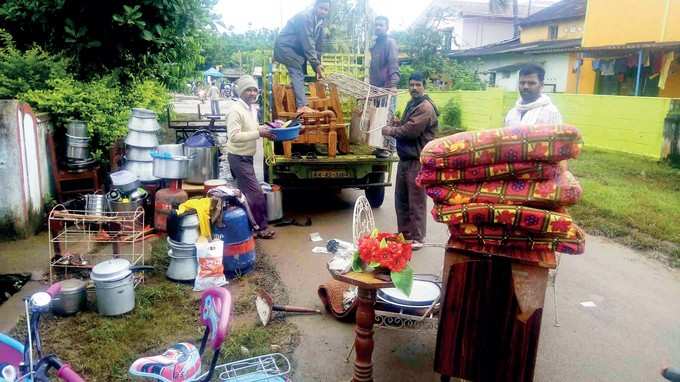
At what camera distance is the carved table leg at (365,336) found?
3.02 metres

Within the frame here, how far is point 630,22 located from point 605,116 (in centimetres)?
607

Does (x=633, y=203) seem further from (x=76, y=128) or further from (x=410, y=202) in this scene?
(x=76, y=128)

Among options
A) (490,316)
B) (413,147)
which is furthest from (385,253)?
(413,147)

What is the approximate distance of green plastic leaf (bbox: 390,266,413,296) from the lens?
287 cm

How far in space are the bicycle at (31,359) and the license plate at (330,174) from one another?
427 cm

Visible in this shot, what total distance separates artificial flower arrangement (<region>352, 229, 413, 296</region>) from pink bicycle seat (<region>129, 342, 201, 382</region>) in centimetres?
105

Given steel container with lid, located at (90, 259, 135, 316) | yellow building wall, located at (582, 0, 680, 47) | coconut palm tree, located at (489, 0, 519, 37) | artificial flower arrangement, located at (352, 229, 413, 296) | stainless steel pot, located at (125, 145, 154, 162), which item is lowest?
steel container with lid, located at (90, 259, 135, 316)

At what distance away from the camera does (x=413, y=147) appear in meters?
5.41

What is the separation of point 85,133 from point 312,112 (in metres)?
2.96

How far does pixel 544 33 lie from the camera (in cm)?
2630

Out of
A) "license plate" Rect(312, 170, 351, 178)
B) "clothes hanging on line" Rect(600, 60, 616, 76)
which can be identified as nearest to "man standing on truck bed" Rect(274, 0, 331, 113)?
"license plate" Rect(312, 170, 351, 178)

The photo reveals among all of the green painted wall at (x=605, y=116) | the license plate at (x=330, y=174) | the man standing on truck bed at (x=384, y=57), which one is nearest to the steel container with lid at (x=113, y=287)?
the license plate at (x=330, y=174)

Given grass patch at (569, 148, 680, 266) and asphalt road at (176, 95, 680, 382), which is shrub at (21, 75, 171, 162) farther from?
grass patch at (569, 148, 680, 266)

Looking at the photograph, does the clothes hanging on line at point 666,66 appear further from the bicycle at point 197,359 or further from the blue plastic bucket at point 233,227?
the bicycle at point 197,359
